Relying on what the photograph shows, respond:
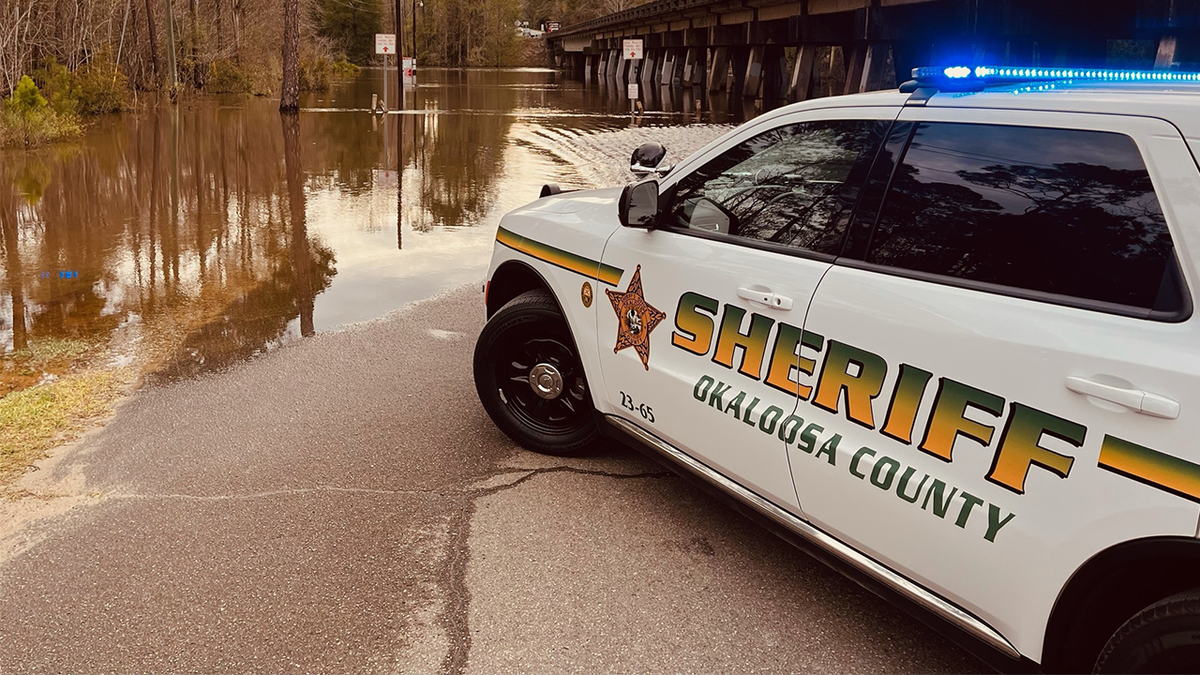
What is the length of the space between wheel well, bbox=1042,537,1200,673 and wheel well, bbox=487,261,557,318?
2940mm

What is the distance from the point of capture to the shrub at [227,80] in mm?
37844

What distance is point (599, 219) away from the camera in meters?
4.41

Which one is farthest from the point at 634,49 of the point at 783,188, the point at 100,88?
the point at 783,188

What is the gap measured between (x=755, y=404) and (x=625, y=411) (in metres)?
0.90

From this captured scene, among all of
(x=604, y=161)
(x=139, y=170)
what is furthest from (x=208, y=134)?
(x=604, y=161)

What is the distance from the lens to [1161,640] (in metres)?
2.22

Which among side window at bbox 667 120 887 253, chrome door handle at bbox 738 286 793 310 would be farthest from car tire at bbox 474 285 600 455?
chrome door handle at bbox 738 286 793 310

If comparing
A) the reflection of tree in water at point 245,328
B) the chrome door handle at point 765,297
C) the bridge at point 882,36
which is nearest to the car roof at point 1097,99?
the bridge at point 882,36

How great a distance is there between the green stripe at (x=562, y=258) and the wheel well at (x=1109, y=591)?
2.19 metres

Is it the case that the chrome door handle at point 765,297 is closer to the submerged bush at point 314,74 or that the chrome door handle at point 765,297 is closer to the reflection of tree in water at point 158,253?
the reflection of tree in water at point 158,253

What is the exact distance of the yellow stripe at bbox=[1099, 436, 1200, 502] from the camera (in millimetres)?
2168

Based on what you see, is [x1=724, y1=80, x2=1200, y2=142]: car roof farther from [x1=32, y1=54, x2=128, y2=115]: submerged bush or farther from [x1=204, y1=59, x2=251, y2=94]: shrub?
[x1=204, y1=59, x2=251, y2=94]: shrub

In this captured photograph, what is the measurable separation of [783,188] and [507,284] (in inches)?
74.9

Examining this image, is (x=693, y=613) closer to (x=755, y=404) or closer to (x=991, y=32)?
(x=755, y=404)
